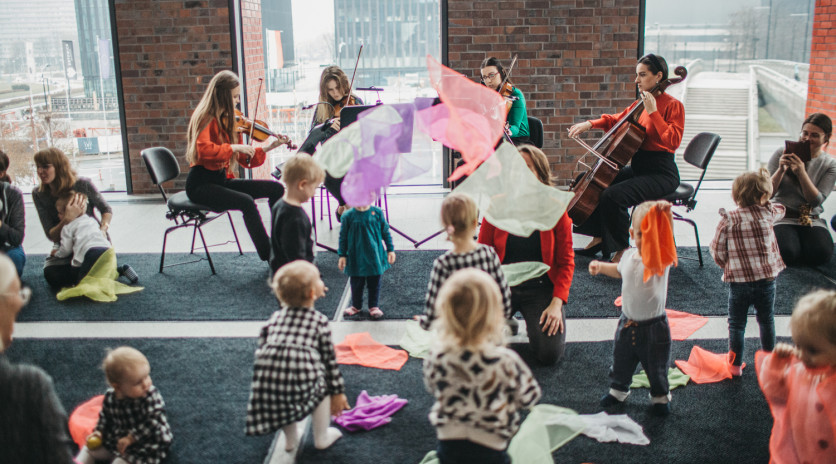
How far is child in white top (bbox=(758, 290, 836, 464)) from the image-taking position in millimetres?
2164

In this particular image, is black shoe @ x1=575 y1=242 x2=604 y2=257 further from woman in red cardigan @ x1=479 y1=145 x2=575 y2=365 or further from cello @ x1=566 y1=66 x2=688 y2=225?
woman in red cardigan @ x1=479 y1=145 x2=575 y2=365

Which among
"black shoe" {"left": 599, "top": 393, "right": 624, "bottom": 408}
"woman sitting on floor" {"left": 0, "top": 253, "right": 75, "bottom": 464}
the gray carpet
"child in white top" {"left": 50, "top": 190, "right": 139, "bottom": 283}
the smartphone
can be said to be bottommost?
"black shoe" {"left": 599, "top": 393, "right": 624, "bottom": 408}

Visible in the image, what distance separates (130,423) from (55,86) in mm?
5996

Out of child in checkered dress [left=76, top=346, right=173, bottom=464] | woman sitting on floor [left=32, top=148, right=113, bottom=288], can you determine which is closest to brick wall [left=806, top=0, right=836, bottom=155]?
woman sitting on floor [left=32, top=148, right=113, bottom=288]

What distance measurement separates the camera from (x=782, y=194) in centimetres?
506

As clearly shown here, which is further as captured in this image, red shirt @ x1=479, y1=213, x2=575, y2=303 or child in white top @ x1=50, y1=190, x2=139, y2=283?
child in white top @ x1=50, y1=190, x2=139, y2=283

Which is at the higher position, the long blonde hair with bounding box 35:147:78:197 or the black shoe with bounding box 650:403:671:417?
the long blonde hair with bounding box 35:147:78:197

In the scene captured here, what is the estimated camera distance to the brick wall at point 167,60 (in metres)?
7.06

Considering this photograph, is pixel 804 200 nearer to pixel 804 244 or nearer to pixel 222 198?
pixel 804 244

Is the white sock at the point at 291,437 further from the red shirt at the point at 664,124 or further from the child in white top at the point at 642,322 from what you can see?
the red shirt at the point at 664,124

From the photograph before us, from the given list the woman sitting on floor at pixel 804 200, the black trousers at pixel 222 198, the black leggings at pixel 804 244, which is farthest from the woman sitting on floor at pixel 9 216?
the black leggings at pixel 804 244

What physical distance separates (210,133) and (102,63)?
311 cm

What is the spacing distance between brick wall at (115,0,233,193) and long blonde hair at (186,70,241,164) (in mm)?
2242

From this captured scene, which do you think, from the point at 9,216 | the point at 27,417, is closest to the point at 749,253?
the point at 27,417
